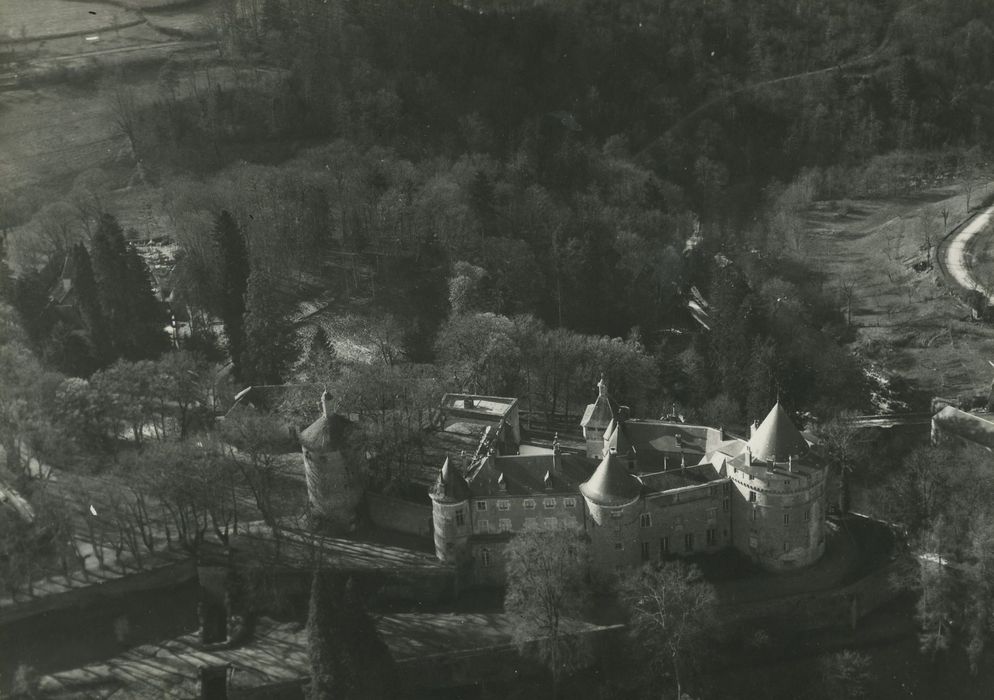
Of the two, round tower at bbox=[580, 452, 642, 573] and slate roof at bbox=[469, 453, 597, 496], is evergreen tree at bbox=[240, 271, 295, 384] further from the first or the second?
round tower at bbox=[580, 452, 642, 573]

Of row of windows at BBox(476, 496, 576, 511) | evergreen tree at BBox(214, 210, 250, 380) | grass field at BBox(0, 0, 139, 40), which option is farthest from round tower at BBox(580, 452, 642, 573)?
grass field at BBox(0, 0, 139, 40)

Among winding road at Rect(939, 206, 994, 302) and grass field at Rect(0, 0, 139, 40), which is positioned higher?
grass field at Rect(0, 0, 139, 40)

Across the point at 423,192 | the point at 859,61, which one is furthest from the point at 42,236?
the point at 859,61

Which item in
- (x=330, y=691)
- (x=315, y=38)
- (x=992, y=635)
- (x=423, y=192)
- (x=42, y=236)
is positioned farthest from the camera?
(x=315, y=38)

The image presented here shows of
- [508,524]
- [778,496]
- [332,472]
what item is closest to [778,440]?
[778,496]

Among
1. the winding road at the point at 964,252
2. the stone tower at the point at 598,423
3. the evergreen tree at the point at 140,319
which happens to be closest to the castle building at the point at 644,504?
the stone tower at the point at 598,423

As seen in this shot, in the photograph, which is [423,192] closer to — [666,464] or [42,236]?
[42,236]

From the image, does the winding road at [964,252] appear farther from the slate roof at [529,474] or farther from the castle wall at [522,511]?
the castle wall at [522,511]
